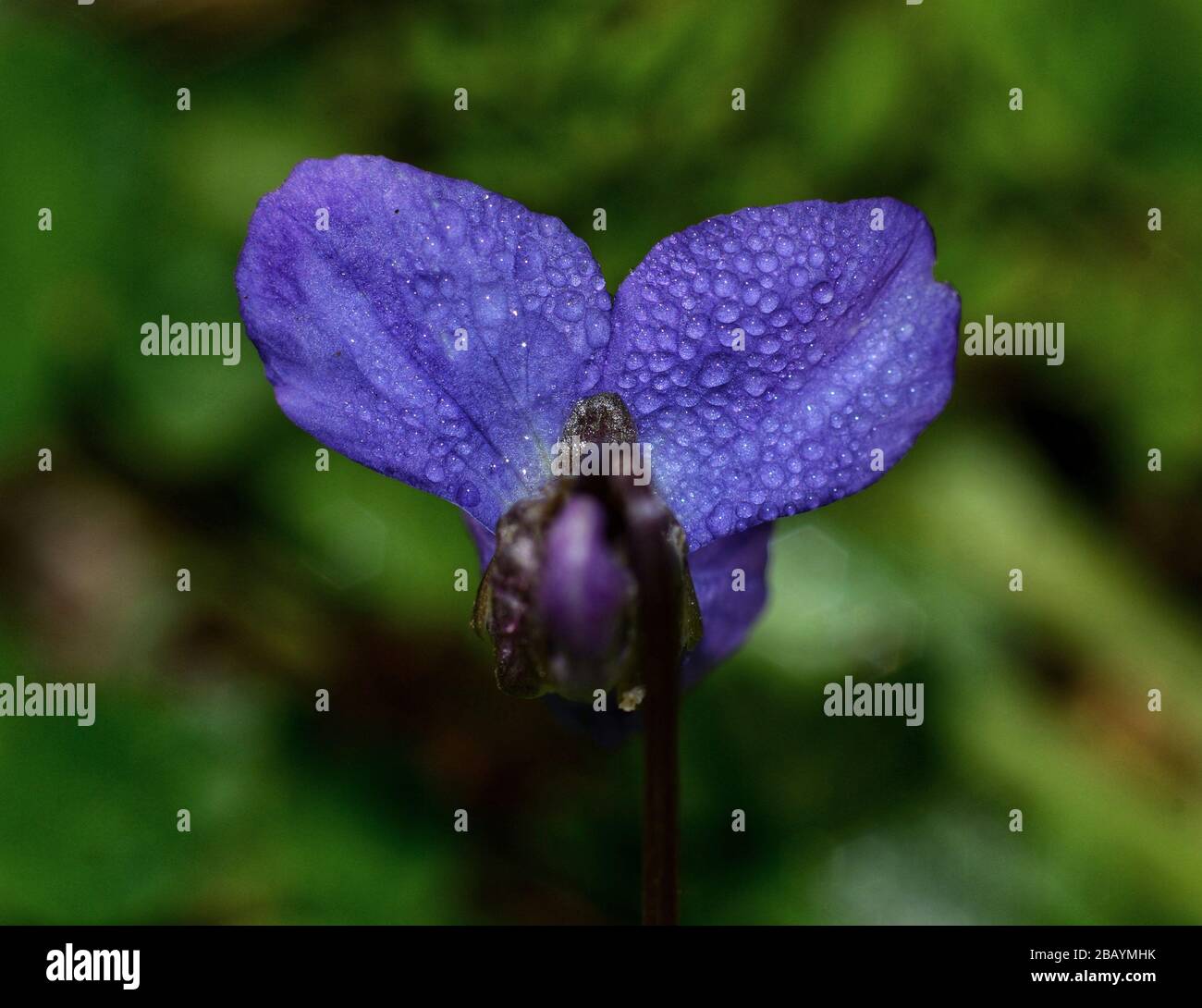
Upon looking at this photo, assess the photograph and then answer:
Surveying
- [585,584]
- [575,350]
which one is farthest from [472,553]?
[585,584]

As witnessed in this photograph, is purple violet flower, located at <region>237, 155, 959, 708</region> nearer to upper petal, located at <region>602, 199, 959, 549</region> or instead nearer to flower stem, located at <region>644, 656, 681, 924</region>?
upper petal, located at <region>602, 199, 959, 549</region>

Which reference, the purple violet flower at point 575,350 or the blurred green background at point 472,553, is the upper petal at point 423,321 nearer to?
the purple violet flower at point 575,350

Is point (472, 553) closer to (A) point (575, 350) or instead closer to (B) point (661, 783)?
(A) point (575, 350)

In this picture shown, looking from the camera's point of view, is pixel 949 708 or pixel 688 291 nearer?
pixel 688 291

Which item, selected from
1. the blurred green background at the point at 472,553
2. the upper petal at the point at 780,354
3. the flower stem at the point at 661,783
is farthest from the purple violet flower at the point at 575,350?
the blurred green background at the point at 472,553

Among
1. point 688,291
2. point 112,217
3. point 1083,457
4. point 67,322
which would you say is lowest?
point 688,291

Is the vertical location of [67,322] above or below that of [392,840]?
above

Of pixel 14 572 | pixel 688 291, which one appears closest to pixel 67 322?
pixel 14 572
